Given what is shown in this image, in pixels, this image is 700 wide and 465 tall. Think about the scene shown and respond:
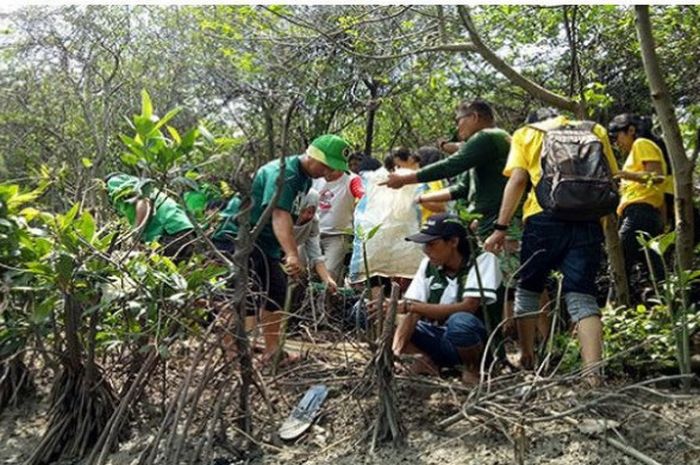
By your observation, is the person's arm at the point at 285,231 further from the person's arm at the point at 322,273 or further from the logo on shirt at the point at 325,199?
the logo on shirt at the point at 325,199

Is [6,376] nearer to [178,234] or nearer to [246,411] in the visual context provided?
[178,234]

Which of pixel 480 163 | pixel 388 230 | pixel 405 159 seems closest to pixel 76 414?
pixel 480 163

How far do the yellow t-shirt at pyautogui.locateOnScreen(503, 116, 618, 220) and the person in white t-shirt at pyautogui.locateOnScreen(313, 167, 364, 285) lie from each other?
200 centimetres

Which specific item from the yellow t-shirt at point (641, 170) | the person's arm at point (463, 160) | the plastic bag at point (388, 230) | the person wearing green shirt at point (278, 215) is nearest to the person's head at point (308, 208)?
the person wearing green shirt at point (278, 215)

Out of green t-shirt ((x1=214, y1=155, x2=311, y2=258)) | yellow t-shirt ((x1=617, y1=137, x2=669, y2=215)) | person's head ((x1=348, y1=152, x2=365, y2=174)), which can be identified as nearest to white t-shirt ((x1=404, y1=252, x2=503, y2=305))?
green t-shirt ((x1=214, y1=155, x2=311, y2=258))

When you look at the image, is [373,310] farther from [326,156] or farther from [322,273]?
[322,273]

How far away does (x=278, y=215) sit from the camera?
172 inches

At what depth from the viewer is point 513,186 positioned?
4.07 meters

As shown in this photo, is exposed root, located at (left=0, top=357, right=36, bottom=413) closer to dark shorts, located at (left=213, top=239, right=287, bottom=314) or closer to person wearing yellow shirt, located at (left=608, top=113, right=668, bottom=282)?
dark shorts, located at (left=213, top=239, right=287, bottom=314)

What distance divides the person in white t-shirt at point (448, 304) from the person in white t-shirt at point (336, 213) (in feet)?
5.51

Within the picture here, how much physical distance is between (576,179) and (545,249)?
0.38 meters

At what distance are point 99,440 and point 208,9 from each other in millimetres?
9286

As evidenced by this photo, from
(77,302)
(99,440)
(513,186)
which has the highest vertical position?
(513,186)

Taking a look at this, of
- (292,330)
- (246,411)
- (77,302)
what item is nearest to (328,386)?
(246,411)
